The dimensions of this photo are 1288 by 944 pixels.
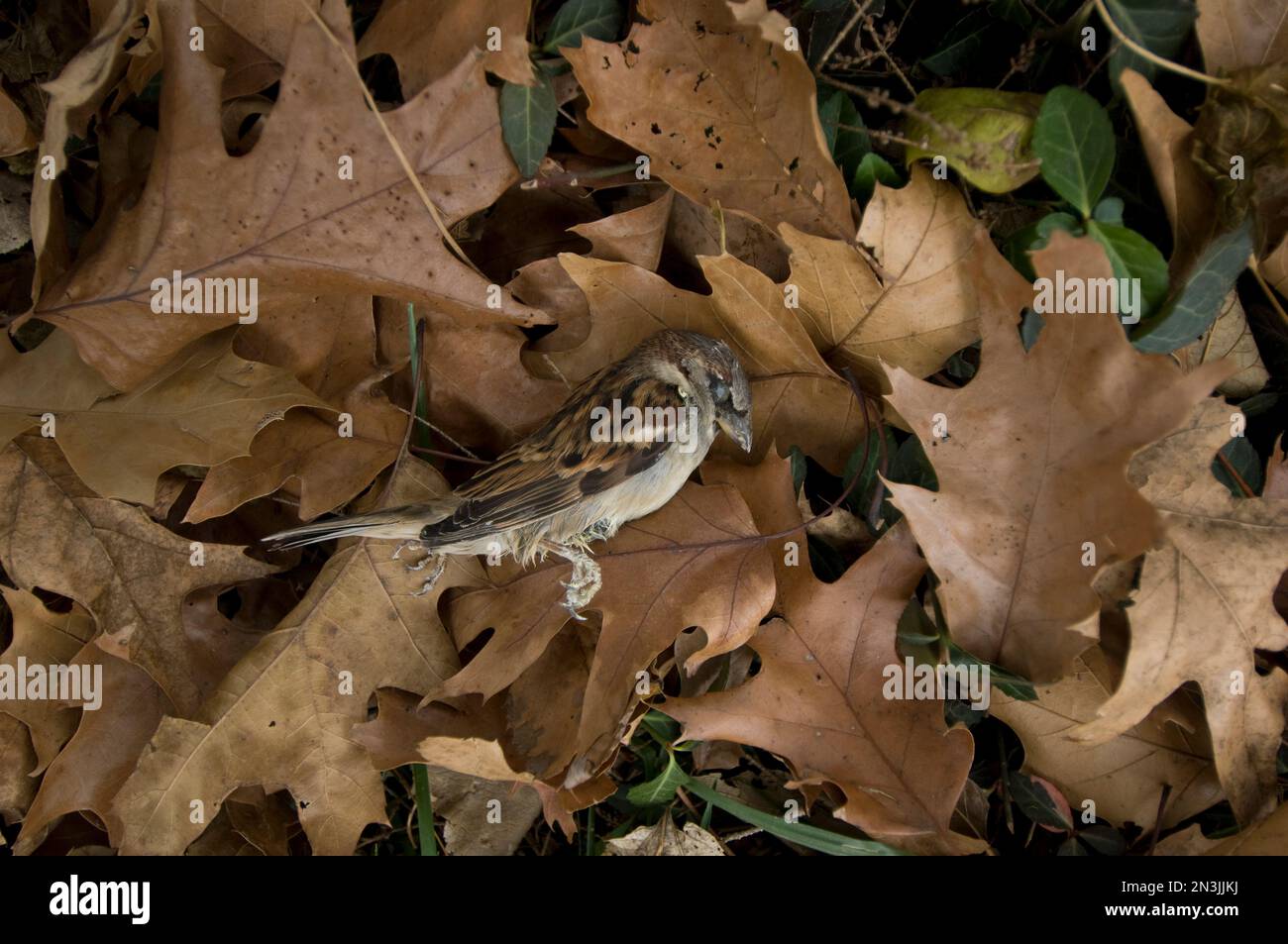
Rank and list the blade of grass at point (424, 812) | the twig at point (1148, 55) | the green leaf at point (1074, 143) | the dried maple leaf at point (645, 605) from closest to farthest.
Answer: the twig at point (1148, 55) < the green leaf at point (1074, 143) < the dried maple leaf at point (645, 605) < the blade of grass at point (424, 812)

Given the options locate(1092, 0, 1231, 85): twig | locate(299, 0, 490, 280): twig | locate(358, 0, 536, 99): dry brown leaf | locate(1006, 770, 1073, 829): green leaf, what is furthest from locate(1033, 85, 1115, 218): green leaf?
locate(1006, 770, 1073, 829): green leaf

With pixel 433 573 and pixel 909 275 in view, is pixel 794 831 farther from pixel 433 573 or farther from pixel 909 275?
pixel 909 275

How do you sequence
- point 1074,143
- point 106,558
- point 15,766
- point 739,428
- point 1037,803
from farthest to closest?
point 15,766, point 106,558, point 1037,803, point 739,428, point 1074,143

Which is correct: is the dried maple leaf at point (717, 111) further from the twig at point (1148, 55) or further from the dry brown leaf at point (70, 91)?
the dry brown leaf at point (70, 91)

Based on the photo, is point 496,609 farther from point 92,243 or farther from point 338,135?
point 92,243

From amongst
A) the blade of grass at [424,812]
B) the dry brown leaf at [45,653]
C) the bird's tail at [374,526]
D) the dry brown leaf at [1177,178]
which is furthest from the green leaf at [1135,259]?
the dry brown leaf at [45,653]

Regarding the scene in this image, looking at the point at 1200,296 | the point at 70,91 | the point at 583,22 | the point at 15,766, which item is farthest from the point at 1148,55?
the point at 15,766
